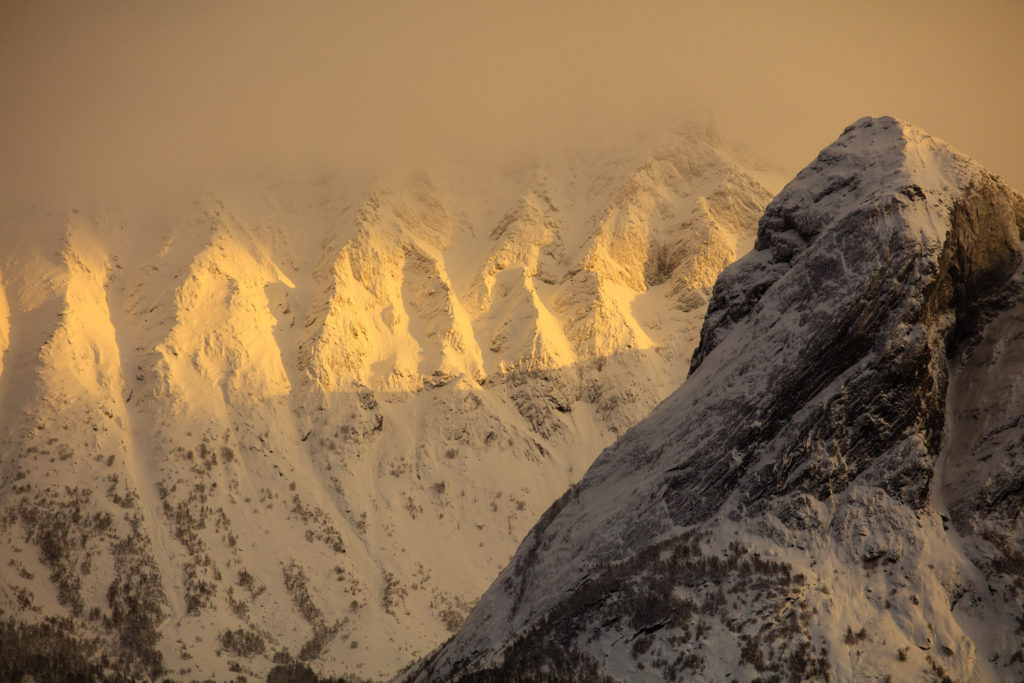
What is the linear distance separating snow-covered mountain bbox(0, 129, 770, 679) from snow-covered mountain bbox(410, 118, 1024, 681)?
52620 millimetres

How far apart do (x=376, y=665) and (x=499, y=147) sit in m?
101

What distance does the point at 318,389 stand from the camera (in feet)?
348

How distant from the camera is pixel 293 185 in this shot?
140000mm

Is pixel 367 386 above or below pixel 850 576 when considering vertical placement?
above

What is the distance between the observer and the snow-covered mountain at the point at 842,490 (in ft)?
97.3

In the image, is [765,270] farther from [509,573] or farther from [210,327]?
[210,327]

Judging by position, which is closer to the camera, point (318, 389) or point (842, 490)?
point (842, 490)

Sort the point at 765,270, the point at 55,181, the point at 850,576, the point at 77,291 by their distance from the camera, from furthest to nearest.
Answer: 1. the point at 55,181
2. the point at 77,291
3. the point at 765,270
4. the point at 850,576

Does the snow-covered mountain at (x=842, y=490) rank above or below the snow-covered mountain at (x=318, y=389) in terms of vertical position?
below

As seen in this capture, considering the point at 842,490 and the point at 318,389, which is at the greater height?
the point at 318,389

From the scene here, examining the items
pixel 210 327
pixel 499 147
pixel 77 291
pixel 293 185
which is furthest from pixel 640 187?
pixel 77 291

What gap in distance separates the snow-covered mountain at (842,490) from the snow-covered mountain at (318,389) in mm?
52620

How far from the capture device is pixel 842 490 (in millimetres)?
31656

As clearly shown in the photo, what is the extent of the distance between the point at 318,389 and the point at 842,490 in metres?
82.1
